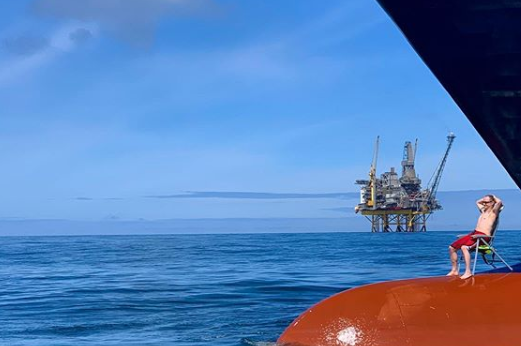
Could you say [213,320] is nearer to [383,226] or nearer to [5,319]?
[5,319]

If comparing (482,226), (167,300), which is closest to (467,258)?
(482,226)

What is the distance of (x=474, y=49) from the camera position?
11.5 m

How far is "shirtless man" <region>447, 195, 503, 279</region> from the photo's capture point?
12930 mm

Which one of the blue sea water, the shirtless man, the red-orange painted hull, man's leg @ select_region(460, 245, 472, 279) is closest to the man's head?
the shirtless man

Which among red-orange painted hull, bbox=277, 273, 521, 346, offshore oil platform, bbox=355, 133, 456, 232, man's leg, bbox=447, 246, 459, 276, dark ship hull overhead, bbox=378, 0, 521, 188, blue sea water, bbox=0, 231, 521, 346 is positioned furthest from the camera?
offshore oil platform, bbox=355, 133, 456, 232

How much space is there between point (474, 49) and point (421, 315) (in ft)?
14.0

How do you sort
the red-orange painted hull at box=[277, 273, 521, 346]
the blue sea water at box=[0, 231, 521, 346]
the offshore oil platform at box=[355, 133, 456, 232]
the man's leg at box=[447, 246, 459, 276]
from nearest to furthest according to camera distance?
the red-orange painted hull at box=[277, 273, 521, 346], the man's leg at box=[447, 246, 459, 276], the blue sea water at box=[0, 231, 521, 346], the offshore oil platform at box=[355, 133, 456, 232]

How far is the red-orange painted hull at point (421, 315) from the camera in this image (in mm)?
11344

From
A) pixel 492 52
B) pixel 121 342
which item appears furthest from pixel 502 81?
pixel 121 342

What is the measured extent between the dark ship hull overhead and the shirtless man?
1.83m

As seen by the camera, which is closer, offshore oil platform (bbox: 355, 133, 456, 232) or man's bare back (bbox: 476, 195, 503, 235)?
man's bare back (bbox: 476, 195, 503, 235)

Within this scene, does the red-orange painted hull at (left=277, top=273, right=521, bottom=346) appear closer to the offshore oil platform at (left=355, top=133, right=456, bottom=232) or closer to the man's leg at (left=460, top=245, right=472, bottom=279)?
the man's leg at (left=460, top=245, right=472, bottom=279)

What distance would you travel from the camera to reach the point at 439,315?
11.7 m

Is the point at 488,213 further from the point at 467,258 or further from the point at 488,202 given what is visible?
the point at 467,258
